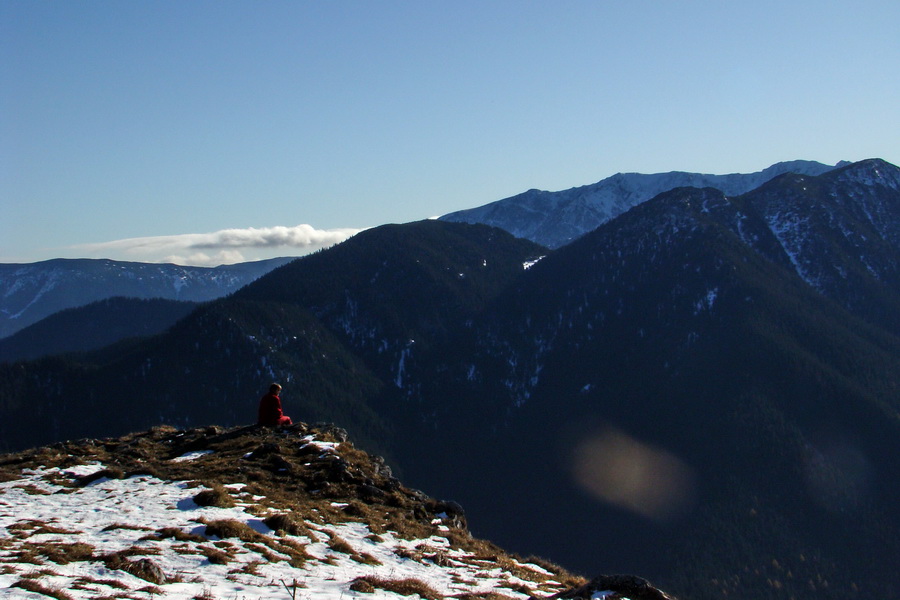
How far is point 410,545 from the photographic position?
1289 inches

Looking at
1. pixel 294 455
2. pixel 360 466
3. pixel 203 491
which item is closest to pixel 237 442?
pixel 294 455

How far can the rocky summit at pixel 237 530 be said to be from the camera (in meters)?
23.2

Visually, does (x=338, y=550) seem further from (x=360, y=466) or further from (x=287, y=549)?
(x=360, y=466)

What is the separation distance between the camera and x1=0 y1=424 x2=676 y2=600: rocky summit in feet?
76.0

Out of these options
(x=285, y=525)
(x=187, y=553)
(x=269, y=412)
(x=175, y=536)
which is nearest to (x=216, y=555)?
(x=187, y=553)

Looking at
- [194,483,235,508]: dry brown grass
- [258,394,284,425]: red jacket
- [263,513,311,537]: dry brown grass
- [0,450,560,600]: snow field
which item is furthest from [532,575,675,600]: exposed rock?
[258,394,284,425]: red jacket

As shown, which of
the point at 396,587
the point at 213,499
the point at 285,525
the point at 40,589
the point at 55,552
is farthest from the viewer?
the point at 213,499

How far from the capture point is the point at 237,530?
2870 centimetres

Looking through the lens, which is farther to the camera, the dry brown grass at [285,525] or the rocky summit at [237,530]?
the dry brown grass at [285,525]

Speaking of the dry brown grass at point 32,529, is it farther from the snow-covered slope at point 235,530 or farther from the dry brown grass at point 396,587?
the dry brown grass at point 396,587

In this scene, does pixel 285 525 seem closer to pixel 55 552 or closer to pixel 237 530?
pixel 237 530

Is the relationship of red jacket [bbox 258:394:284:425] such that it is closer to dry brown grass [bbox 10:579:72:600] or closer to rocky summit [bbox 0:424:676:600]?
rocky summit [bbox 0:424:676:600]

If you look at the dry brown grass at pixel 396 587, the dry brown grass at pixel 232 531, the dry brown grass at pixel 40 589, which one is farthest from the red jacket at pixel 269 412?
the dry brown grass at pixel 40 589

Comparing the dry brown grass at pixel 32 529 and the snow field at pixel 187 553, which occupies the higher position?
the dry brown grass at pixel 32 529
